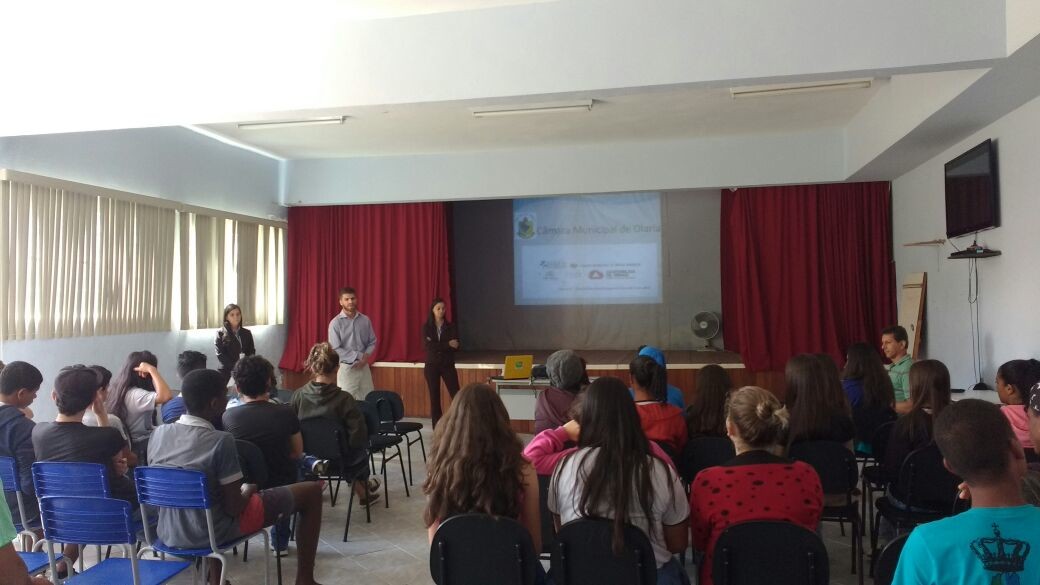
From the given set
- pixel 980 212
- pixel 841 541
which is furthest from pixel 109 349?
pixel 980 212

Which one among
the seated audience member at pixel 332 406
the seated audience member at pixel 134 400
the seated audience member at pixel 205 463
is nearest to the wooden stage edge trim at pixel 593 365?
the seated audience member at pixel 332 406

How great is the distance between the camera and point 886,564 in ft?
6.07

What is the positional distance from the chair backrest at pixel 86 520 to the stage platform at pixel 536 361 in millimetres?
4841

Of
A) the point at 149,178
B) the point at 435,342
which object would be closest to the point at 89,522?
the point at 149,178

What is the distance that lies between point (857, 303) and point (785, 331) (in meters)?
0.80

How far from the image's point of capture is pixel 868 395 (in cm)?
405

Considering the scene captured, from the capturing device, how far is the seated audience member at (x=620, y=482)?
2.18 m

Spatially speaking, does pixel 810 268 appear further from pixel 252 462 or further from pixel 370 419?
pixel 252 462

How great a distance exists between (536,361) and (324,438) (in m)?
5.01

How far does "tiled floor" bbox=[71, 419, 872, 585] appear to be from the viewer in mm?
3578

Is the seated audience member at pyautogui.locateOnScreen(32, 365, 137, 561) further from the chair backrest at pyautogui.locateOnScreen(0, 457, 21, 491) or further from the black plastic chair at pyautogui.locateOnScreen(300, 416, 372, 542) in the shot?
the black plastic chair at pyautogui.locateOnScreen(300, 416, 372, 542)

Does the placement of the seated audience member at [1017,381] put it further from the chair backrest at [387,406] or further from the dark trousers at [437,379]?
the dark trousers at [437,379]

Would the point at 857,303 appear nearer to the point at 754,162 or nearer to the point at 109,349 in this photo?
the point at 754,162

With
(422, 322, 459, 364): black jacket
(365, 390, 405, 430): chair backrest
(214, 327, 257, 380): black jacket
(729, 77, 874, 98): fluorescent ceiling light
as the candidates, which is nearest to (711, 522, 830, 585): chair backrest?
(365, 390, 405, 430): chair backrest
